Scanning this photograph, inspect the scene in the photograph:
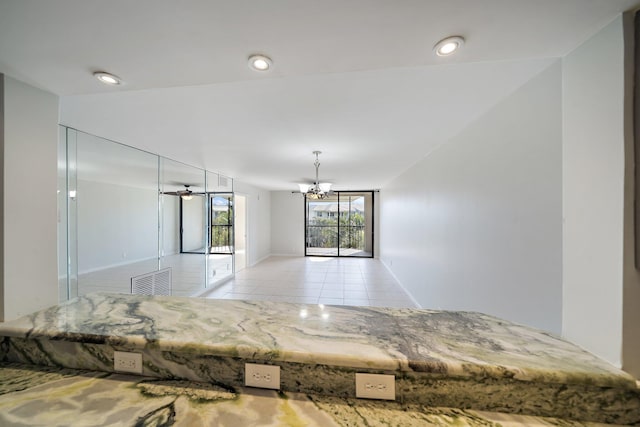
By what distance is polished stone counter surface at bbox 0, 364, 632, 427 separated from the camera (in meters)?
0.68

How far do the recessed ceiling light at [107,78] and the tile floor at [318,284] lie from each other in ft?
11.6

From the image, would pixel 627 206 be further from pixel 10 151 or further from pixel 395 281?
pixel 395 281

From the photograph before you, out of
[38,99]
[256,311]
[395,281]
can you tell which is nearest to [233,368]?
[256,311]

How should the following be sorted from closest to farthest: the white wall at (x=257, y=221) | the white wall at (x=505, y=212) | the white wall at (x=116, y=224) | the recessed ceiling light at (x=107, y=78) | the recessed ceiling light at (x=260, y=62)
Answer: the recessed ceiling light at (x=260, y=62), the recessed ceiling light at (x=107, y=78), the white wall at (x=505, y=212), the white wall at (x=116, y=224), the white wall at (x=257, y=221)

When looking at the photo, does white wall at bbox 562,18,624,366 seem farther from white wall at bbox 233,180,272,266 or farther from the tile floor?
white wall at bbox 233,180,272,266

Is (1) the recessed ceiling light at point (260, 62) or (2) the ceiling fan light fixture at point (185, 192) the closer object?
(1) the recessed ceiling light at point (260, 62)

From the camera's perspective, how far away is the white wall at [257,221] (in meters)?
6.38

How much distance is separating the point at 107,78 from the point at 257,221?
236 inches

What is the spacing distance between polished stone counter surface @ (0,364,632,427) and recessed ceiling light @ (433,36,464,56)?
53.0 inches

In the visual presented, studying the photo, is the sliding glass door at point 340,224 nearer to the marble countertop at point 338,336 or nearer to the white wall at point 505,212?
the white wall at point 505,212

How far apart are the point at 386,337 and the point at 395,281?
14.7 ft

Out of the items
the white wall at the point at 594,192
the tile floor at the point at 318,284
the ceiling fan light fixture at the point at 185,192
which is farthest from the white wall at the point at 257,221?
the white wall at the point at 594,192

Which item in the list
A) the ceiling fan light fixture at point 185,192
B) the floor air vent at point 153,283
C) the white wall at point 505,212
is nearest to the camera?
the white wall at point 505,212

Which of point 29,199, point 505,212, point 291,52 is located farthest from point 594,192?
point 29,199
